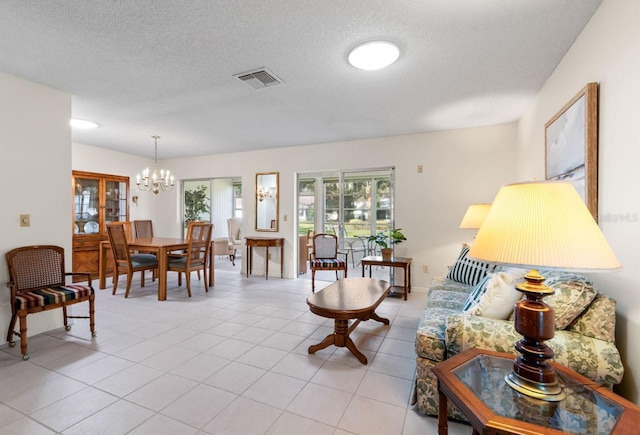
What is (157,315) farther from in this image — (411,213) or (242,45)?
(411,213)

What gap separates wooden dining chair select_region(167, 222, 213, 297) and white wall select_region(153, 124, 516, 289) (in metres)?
1.54

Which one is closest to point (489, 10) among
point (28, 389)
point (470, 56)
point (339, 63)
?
point (470, 56)

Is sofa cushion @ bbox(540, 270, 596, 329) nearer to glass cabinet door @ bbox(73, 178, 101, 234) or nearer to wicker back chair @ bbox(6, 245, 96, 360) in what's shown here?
wicker back chair @ bbox(6, 245, 96, 360)

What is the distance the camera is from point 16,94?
2.66 metres

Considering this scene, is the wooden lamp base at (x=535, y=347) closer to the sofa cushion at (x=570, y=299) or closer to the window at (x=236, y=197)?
the sofa cushion at (x=570, y=299)

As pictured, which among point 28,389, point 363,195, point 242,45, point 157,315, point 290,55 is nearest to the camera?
point 28,389

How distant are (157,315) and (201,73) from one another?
266 centimetres

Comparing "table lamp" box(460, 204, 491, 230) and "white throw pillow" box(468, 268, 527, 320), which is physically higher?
"table lamp" box(460, 204, 491, 230)

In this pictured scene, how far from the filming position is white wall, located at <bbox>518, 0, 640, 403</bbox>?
1.40 m

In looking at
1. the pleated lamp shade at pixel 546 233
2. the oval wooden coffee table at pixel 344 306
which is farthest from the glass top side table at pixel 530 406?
the oval wooden coffee table at pixel 344 306

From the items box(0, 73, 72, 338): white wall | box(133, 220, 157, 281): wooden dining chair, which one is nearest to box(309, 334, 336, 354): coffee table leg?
box(0, 73, 72, 338): white wall

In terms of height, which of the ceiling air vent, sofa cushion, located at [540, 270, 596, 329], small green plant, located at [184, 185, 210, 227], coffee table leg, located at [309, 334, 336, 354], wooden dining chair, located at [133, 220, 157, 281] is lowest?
coffee table leg, located at [309, 334, 336, 354]

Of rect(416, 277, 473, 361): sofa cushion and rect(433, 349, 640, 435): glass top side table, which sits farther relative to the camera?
rect(416, 277, 473, 361): sofa cushion

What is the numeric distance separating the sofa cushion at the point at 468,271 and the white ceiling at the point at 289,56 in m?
1.75
